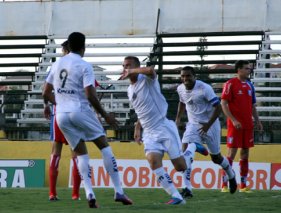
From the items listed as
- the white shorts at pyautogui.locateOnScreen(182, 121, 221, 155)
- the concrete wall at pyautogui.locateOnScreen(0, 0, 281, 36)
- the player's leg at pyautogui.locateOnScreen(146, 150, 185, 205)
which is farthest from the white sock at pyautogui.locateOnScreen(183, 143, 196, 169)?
the concrete wall at pyautogui.locateOnScreen(0, 0, 281, 36)

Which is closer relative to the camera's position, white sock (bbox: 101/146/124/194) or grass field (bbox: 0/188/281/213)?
grass field (bbox: 0/188/281/213)

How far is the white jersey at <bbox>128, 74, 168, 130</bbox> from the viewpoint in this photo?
11195 mm

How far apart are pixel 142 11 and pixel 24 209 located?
1882 cm

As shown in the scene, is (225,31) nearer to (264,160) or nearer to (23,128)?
(23,128)

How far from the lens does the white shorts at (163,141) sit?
11297mm

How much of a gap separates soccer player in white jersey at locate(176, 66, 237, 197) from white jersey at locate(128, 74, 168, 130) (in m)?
2.17

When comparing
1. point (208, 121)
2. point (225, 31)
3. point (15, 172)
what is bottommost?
point (15, 172)

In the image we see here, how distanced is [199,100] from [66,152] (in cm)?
683

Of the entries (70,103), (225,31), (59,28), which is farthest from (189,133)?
(59,28)

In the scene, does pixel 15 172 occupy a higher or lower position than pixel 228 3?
lower

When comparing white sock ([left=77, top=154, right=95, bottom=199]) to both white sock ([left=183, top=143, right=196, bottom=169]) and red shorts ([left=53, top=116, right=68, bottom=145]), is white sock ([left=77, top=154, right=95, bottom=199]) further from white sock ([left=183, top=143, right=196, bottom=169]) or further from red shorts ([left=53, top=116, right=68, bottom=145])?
white sock ([left=183, top=143, right=196, bottom=169])

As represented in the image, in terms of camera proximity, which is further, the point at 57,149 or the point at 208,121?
the point at 208,121

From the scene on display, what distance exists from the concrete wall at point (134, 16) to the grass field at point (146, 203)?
561 inches

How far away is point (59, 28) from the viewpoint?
2955 cm
